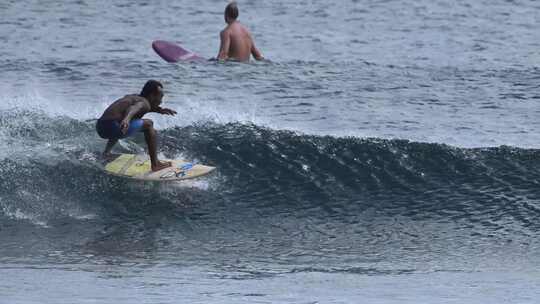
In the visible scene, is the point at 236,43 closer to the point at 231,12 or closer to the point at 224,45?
the point at 224,45

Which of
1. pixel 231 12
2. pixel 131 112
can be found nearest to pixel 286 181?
pixel 131 112

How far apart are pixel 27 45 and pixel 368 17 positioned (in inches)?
312

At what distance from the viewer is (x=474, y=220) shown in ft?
43.3

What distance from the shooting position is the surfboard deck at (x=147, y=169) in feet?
43.0

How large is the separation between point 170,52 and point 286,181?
7.26 meters

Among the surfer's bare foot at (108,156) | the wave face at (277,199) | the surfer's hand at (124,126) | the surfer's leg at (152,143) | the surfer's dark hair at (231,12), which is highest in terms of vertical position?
the surfer's dark hair at (231,12)

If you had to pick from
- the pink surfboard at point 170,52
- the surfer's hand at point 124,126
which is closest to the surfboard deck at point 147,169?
the surfer's hand at point 124,126

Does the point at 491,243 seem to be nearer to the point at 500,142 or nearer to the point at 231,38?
the point at 500,142

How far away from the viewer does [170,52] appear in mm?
20984

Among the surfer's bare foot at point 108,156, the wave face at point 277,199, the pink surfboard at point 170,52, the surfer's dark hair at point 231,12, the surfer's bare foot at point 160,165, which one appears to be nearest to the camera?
the wave face at point 277,199

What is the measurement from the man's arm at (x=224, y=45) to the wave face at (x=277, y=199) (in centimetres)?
419

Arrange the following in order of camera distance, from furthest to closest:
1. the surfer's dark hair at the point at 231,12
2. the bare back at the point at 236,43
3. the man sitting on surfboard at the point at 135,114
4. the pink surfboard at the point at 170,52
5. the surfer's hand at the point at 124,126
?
the pink surfboard at the point at 170,52
the bare back at the point at 236,43
the surfer's dark hair at the point at 231,12
the man sitting on surfboard at the point at 135,114
the surfer's hand at the point at 124,126

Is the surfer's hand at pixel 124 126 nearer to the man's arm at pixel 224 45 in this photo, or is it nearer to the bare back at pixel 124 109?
the bare back at pixel 124 109

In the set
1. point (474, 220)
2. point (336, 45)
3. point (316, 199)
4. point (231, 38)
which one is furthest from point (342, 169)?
point (336, 45)
